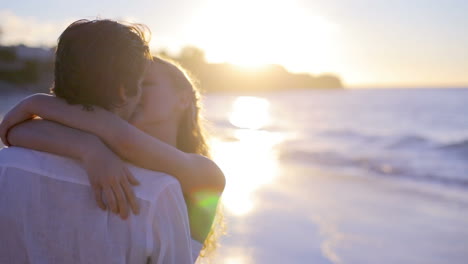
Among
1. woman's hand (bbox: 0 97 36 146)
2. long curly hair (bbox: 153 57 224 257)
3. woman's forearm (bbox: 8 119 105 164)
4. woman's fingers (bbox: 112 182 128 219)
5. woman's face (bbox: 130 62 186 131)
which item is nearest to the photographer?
woman's fingers (bbox: 112 182 128 219)

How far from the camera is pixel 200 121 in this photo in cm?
261

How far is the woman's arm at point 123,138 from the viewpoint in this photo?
159 centimetres

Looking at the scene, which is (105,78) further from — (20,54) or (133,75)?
(20,54)

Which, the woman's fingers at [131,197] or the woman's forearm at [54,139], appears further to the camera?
the woman's forearm at [54,139]

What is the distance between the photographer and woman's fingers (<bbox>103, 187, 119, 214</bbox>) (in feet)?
4.67

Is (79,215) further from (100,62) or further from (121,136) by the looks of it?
(100,62)

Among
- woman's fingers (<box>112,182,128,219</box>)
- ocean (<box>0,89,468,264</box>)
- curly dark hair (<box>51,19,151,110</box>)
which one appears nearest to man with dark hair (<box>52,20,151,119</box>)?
curly dark hair (<box>51,19,151,110</box>)

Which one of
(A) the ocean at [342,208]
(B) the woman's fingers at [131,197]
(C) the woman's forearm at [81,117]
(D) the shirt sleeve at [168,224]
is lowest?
(A) the ocean at [342,208]

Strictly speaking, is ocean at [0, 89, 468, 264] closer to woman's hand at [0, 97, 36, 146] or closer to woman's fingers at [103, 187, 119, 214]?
woman's hand at [0, 97, 36, 146]

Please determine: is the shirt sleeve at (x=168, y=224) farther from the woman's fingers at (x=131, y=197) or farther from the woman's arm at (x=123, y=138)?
the woman's arm at (x=123, y=138)

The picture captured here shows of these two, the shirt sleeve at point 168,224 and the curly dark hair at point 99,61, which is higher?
the curly dark hair at point 99,61

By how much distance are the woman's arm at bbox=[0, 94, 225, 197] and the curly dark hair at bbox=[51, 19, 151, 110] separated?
0.05 metres

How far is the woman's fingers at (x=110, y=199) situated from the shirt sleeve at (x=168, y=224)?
12 centimetres

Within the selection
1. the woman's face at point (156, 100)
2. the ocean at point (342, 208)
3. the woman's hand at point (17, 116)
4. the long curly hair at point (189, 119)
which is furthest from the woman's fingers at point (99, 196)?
the ocean at point (342, 208)
